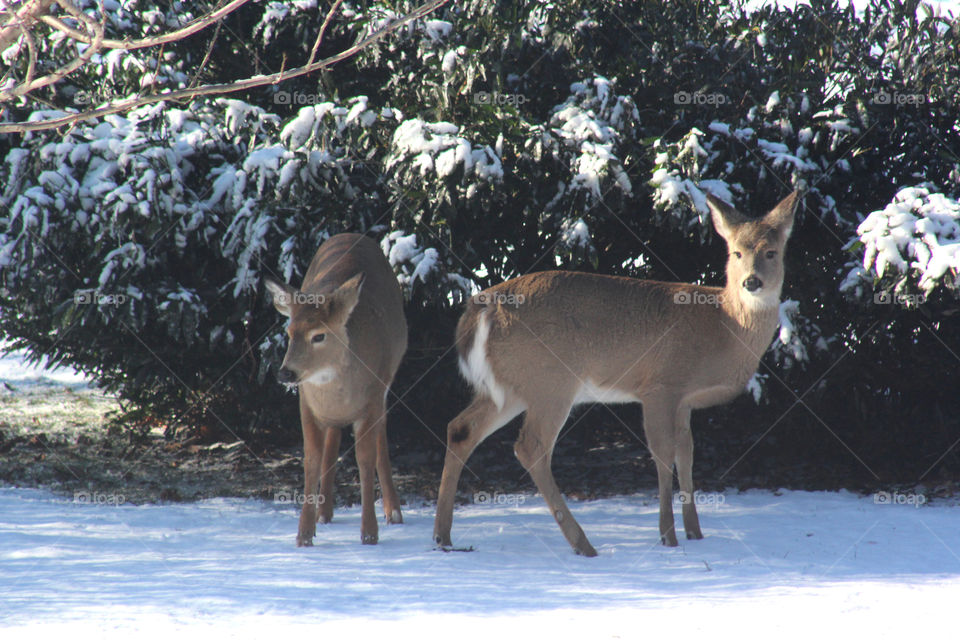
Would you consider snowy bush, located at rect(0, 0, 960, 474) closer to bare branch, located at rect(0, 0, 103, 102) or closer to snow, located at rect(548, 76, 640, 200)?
snow, located at rect(548, 76, 640, 200)

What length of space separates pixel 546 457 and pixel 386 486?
1.44 metres

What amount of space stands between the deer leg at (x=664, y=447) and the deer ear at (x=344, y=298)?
2.19 metres

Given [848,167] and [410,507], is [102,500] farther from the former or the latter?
[848,167]

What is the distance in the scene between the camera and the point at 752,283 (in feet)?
21.2

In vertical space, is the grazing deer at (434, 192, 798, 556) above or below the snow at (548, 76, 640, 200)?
below

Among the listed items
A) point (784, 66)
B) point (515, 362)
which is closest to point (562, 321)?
point (515, 362)

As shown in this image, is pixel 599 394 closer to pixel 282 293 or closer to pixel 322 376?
pixel 322 376

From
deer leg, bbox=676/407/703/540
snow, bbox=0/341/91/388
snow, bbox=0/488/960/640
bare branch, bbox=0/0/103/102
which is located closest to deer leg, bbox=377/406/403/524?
snow, bbox=0/488/960/640

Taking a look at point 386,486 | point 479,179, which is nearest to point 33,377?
point 386,486

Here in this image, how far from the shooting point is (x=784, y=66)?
9273 millimetres

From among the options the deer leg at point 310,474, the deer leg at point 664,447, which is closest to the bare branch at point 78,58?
the deer leg at point 310,474

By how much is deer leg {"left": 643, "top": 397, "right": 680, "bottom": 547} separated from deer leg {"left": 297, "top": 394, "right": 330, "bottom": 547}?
2.28 metres

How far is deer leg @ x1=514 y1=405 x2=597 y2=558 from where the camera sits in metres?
6.01

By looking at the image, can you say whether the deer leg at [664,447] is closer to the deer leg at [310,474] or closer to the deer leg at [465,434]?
the deer leg at [465,434]
